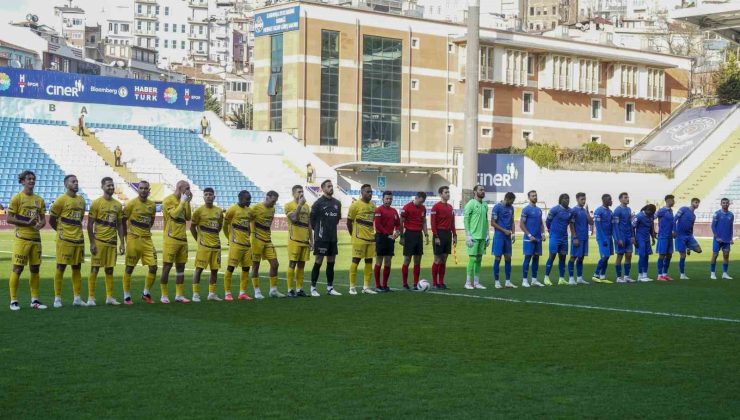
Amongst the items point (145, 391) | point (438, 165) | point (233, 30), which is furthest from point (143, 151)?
point (233, 30)

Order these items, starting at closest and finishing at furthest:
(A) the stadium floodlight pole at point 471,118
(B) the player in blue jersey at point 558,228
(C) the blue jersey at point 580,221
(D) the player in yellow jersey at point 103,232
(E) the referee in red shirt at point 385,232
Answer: (D) the player in yellow jersey at point 103,232
(E) the referee in red shirt at point 385,232
(B) the player in blue jersey at point 558,228
(C) the blue jersey at point 580,221
(A) the stadium floodlight pole at point 471,118

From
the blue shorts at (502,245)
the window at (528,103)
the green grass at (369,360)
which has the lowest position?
the green grass at (369,360)

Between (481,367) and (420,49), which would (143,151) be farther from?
(481,367)

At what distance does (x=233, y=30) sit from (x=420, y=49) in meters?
107

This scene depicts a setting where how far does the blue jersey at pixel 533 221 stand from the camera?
73.3ft

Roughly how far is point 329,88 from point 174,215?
1854 inches

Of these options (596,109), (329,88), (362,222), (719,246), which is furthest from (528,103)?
(362,222)

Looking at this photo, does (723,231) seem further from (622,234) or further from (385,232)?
(385,232)

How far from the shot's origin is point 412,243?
20594 millimetres

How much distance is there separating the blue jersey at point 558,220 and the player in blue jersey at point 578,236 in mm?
134

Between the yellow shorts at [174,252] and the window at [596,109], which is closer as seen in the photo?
the yellow shorts at [174,252]

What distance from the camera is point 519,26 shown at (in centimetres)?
8088

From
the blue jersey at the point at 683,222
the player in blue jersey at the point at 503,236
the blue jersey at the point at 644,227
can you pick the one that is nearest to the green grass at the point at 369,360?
the player in blue jersey at the point at 503,236

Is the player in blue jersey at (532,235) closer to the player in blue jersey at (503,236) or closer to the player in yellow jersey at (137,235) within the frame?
the player in blue jersey at (503,236)
